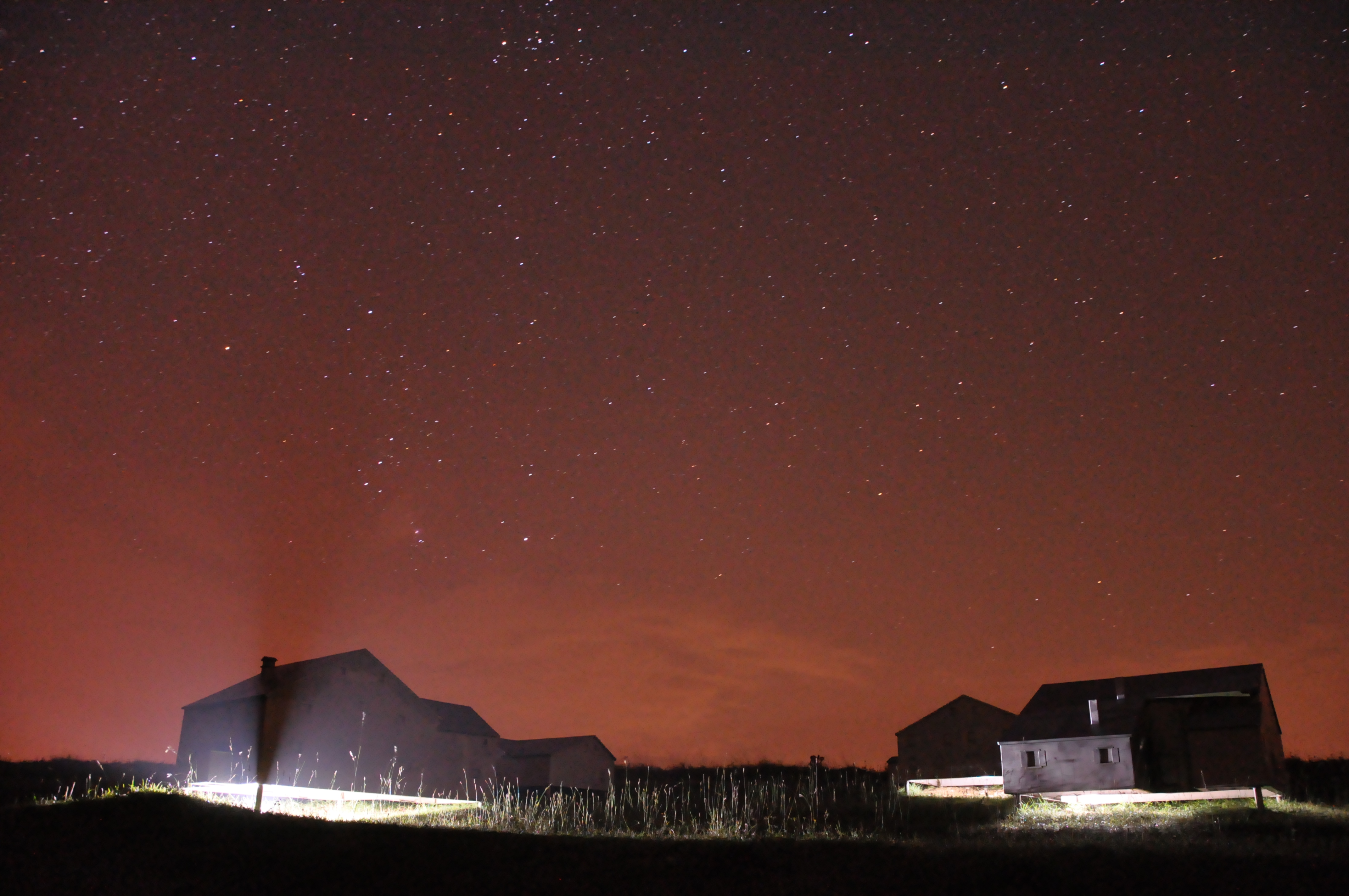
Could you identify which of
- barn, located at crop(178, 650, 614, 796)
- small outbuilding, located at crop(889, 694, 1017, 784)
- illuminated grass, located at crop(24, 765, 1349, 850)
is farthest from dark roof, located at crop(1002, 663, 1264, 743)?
barn, located at crop(178, 650, 614, 796)

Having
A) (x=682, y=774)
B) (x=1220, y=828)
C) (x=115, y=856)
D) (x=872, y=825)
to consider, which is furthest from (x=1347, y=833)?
(x=682, y=774)

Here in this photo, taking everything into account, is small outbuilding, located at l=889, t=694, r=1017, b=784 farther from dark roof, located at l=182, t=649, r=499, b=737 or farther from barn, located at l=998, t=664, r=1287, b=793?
dark roof, located at l=182, t=649, r=499, b=737

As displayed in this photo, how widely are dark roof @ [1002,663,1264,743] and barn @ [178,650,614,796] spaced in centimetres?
2283

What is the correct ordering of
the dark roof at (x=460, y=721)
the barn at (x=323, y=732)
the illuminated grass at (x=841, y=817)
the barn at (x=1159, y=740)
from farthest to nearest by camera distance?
the dark roof at (x=460, y=721) → the barn at (x=323, y=732) → the barn at (x=1159, y=740) → the illuminated grass at (x=841, y=817)

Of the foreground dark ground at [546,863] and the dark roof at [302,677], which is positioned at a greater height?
the dark roof at [302,677]

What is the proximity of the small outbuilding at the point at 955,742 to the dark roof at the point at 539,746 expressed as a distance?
18.3 meters

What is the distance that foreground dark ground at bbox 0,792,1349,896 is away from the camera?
16.3m

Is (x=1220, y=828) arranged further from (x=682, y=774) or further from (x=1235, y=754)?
(x=682, y=774)

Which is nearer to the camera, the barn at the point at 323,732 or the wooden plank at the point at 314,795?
the wooden plank at the point at 314,795

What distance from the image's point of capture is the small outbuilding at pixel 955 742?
5528 centimetres

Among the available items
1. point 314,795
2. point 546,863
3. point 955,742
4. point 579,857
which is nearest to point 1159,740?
point 955,742

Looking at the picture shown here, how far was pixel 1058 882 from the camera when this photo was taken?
16.3 meters

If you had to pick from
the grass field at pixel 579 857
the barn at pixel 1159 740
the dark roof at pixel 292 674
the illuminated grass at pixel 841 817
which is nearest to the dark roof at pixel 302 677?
the dark roof at pixel 292 674

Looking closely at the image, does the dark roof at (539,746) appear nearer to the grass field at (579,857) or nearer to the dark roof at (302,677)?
the dark roof at (302,677)
